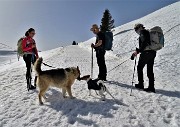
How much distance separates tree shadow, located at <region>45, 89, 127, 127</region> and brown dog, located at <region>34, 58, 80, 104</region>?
40 cm

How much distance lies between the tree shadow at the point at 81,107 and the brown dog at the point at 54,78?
15.7 inches

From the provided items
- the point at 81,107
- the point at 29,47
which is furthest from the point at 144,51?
the point at 29,47

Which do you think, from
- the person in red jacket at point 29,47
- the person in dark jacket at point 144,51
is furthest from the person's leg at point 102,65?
the person in red jacket at point 29,47

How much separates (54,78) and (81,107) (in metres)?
1.38

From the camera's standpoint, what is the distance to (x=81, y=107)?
8.32 meters

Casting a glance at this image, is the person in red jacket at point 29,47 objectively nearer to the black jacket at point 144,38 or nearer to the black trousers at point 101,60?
the black trousers at point 101,60

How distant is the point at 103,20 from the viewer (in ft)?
230

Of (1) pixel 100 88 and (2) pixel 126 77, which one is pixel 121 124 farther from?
(2) pixel 126 77

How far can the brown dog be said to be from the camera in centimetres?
845

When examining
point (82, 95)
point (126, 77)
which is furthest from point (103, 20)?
point (82, 95)

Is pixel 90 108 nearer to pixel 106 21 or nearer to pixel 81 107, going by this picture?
pixel 81 107

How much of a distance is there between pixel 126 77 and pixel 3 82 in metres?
6.59

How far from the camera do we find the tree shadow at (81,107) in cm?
745

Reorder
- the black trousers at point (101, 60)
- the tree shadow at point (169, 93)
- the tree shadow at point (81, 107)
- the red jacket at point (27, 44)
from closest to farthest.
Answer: the tree shadow at point (81, 107) → the red jacket at point (27, 44) → the tree shadow at point (169, 93) → the black trousers at point (101, 60)
